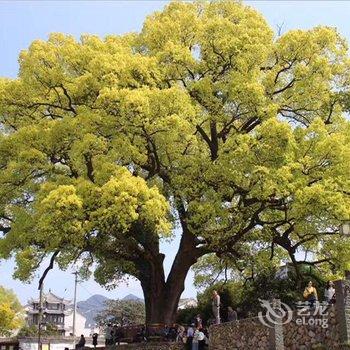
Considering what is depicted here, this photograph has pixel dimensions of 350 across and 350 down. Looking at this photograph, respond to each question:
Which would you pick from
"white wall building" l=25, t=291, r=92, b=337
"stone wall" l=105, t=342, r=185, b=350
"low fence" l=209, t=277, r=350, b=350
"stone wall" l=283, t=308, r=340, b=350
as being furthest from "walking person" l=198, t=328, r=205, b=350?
"white wall building" l=25, t=291, r=92, b=337

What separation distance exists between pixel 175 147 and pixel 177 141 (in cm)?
26

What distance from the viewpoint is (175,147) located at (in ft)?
76.8

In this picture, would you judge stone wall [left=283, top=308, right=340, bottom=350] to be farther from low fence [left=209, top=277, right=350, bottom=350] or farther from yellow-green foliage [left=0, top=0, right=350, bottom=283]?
yellow-green foliage [left=0, top=0, right=350, bottom=283]

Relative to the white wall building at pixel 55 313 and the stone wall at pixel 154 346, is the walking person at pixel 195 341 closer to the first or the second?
the stone wall at pixel 154 346

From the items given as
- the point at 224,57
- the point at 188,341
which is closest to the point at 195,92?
the point at 224,57

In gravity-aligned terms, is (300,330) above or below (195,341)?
above

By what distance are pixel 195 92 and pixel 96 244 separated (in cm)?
747

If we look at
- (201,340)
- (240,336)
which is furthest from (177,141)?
(240,336)

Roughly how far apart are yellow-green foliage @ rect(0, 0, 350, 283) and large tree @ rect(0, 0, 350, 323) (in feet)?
0.20

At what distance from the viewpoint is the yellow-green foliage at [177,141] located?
2073 centimetres

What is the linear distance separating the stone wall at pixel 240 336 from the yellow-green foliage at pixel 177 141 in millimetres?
4154

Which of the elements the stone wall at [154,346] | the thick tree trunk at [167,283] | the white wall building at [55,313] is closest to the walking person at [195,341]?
the stone wall at [154,346]

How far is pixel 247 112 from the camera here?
23938mm

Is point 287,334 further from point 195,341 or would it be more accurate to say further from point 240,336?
point 195,341
